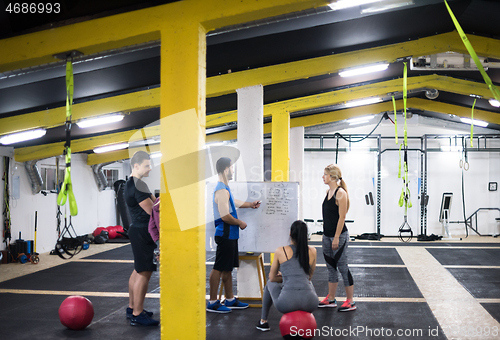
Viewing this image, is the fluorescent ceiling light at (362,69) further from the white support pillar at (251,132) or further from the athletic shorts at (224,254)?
the athletic shorts at (224,254)

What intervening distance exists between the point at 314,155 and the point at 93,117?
24.7ft

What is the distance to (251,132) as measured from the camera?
5.46 meters

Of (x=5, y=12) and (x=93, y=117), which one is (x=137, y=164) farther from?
(x=93, y=117)

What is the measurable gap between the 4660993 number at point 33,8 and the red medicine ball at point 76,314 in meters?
2.42

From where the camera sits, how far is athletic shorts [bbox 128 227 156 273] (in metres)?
3.79

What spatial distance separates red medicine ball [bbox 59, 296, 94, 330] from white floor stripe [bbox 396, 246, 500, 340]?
122 inches

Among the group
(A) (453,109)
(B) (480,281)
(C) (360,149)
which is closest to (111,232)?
(C) (360,149)

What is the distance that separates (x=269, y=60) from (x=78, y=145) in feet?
16.0

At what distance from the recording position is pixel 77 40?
10.9 ft

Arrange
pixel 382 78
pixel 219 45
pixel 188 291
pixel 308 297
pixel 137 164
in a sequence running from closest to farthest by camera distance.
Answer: pixel 188 291 < pixel 308 297 < pixel 137 164 < pixel 219 45 < pixel 382 78

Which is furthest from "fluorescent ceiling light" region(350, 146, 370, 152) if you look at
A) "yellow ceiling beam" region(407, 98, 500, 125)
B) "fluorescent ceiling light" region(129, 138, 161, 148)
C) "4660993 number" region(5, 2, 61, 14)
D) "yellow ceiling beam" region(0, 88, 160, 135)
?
"4660993 number" region(5, 2, 61, 14)

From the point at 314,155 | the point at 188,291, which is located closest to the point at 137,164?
the point at 188,291

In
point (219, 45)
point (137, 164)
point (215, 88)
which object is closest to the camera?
point (137, 164)

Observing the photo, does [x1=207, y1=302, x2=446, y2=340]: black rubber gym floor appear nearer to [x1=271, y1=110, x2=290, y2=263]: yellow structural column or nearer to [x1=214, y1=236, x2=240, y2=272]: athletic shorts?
[x1=214, y1=236, x2=240, y2=272]: athletic shorts
